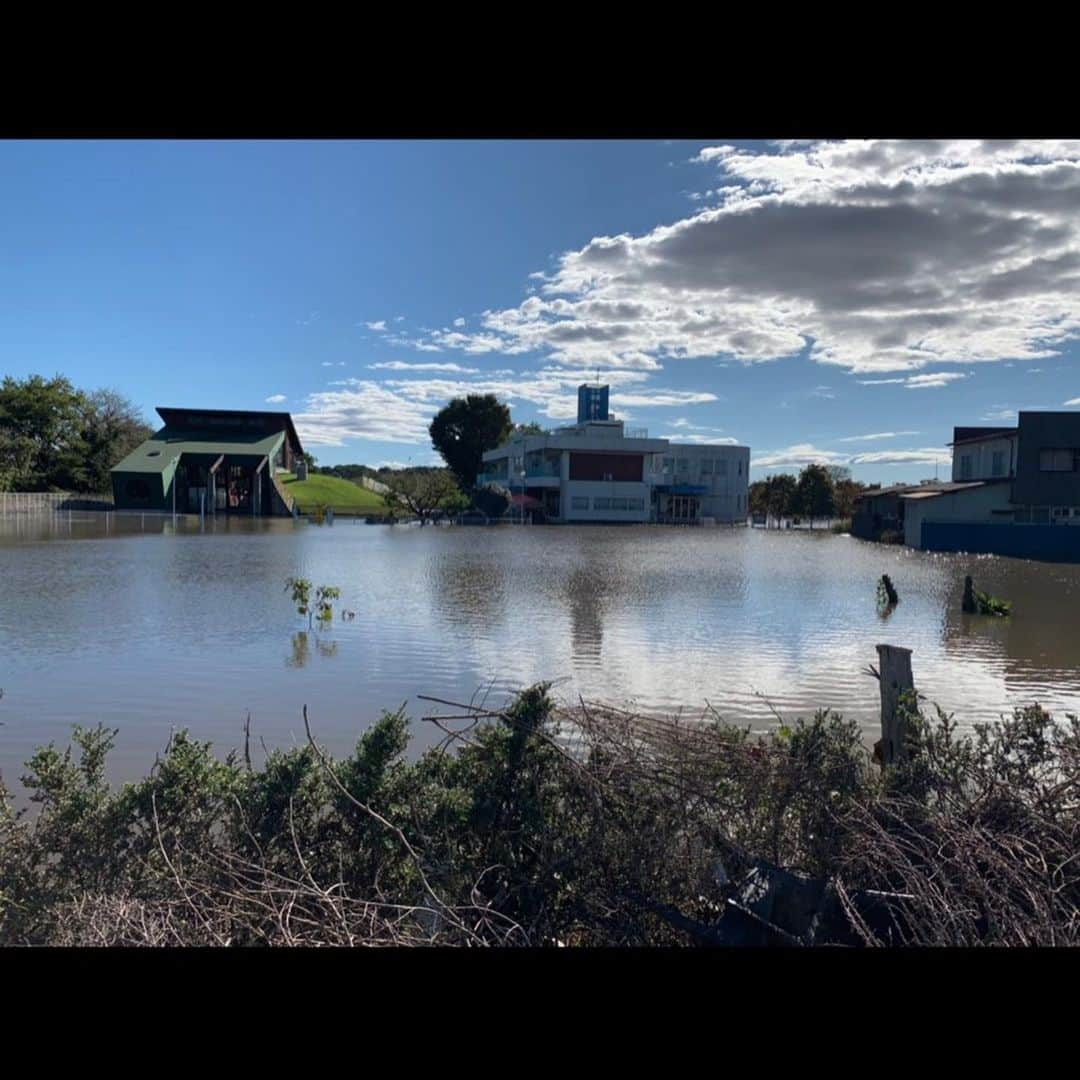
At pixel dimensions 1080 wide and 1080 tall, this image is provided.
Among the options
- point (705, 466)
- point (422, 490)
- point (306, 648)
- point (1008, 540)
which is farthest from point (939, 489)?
point (306, 648)

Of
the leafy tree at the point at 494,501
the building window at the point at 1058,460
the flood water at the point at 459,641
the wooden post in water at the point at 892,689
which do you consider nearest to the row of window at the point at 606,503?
the leafy tree at the point at 494,501

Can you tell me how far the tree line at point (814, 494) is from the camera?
2143 inches

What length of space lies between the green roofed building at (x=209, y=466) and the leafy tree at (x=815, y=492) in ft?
118

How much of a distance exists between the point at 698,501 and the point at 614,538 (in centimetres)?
1852

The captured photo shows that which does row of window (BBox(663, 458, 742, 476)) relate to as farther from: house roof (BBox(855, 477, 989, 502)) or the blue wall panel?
the blue wall panel

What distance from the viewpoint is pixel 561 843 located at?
291 centimetres

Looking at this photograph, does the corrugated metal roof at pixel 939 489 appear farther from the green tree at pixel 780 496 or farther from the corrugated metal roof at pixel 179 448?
the corrugated metal roof at pixel 179 448

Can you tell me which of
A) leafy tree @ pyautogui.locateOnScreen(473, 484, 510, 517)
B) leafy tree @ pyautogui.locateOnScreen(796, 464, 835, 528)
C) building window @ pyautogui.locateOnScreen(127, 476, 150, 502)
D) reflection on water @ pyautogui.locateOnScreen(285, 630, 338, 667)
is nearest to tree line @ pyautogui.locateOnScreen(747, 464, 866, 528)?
leafy tree @ pyautogui.locateOnScreen(796, 464, 835, 528)

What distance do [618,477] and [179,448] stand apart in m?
26.9

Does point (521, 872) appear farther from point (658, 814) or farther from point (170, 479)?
point (170, 479)

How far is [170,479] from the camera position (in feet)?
139

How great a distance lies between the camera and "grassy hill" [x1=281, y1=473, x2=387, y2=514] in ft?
167
